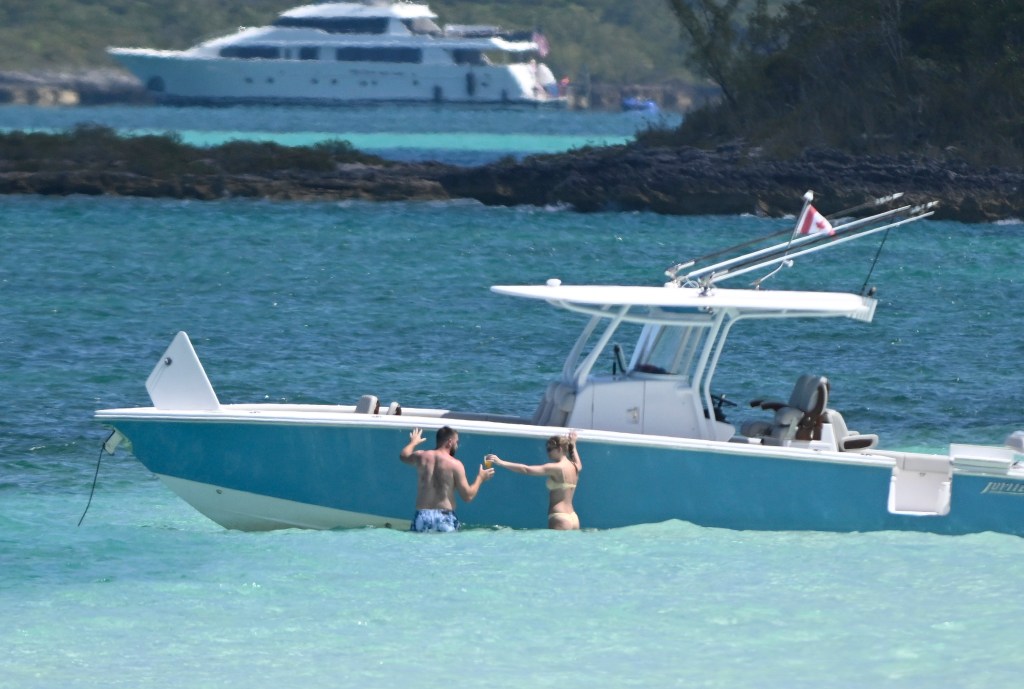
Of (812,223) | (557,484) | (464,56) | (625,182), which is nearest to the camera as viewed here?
(557,484)

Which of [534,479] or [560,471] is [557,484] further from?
[534,479]

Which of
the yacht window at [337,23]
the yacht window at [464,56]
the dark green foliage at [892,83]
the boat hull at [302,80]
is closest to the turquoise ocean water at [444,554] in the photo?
the dark green foliage at [892,83]

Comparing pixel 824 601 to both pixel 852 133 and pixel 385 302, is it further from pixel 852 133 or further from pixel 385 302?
pixel 852 133

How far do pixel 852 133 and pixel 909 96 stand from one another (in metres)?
2.10

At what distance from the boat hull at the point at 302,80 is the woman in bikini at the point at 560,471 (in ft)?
494

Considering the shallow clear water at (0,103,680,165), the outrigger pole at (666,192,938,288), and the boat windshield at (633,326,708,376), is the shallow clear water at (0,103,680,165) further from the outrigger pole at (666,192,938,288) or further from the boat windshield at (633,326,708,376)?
the boat windshield at (633,326,708,376)

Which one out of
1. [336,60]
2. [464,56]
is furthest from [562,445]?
[464,56]

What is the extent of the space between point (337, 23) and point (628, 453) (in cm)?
15042

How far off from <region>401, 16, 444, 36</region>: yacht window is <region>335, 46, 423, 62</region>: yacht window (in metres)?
1.95

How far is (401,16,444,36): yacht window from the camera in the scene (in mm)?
161250

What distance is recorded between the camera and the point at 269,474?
13664mm

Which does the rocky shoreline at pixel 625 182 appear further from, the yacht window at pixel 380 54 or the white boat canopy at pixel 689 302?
the yacht window at pixel 380 54

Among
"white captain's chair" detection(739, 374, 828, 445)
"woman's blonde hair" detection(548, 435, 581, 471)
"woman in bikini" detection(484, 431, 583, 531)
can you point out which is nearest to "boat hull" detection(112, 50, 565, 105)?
"white captain's chair" detection(739, 374, 828, 445)

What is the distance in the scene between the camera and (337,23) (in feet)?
525
